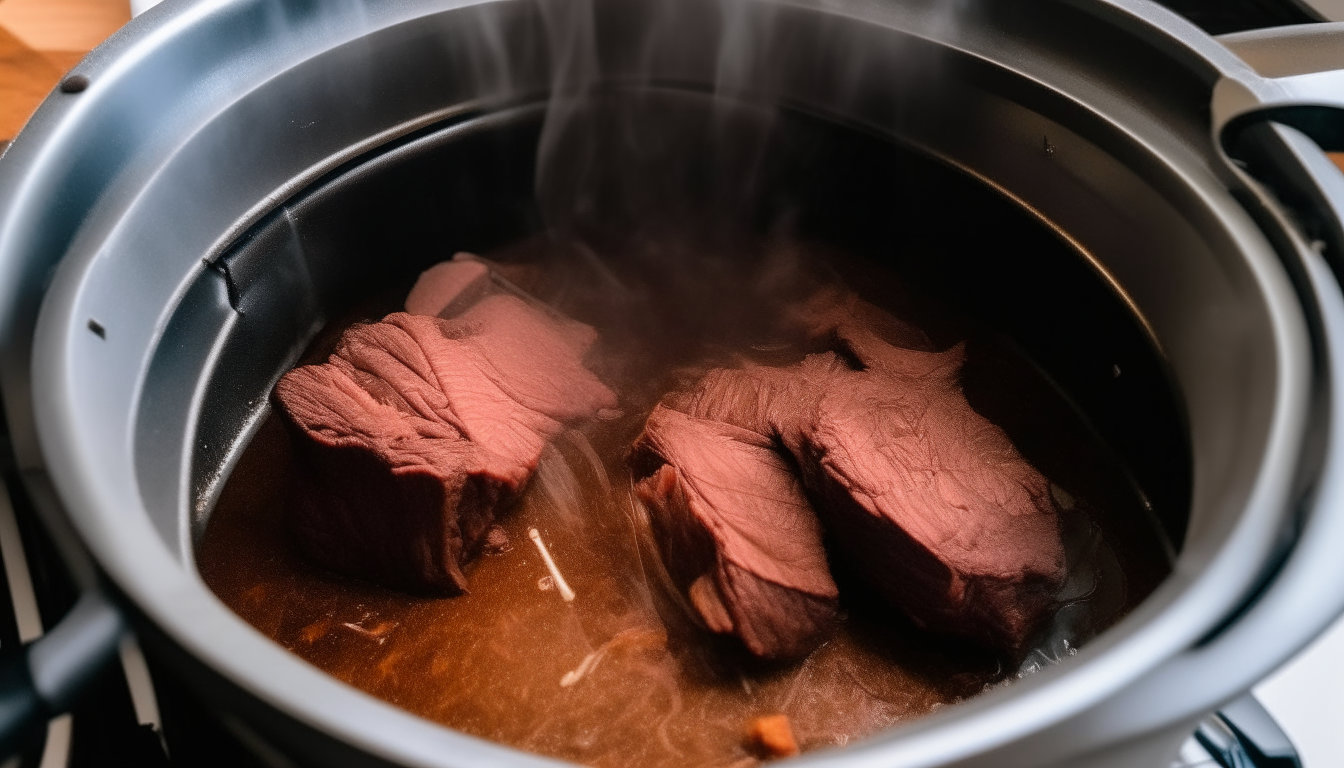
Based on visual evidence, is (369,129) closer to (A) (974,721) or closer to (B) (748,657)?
(B) (748,657)

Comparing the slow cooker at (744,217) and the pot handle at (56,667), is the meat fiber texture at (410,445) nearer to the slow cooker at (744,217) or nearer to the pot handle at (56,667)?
the slow cooker at (744,217)

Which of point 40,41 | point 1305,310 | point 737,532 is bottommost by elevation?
point 737,532

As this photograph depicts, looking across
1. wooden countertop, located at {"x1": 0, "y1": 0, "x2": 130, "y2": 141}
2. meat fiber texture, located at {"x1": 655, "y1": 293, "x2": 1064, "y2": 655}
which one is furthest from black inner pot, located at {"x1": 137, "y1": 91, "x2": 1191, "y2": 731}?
wooden countertop, located at {"x1": 0, "y1": 0, "x2": 130, "y2": 141}

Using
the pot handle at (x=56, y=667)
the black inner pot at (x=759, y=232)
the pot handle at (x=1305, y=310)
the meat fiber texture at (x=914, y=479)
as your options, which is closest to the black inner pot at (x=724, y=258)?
the black inner pot at (x=759, y=232)

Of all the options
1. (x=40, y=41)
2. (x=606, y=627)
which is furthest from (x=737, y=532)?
(x=40, y=41)

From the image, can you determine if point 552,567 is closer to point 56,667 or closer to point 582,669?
point 582,669

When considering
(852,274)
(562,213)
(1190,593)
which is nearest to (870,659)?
(1190,593)

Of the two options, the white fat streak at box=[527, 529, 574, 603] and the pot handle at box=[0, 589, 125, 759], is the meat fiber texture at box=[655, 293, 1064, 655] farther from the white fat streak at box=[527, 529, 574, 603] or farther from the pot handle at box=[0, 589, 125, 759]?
the pot handle at box=[0, 589, 125, 759]
